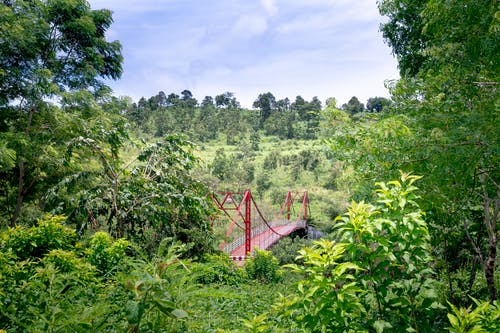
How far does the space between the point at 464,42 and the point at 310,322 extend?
1999 millimetres

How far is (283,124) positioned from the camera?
122 feet

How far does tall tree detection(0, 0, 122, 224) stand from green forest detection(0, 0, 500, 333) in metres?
0.04

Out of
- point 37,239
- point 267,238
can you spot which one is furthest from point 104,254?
point 267,238

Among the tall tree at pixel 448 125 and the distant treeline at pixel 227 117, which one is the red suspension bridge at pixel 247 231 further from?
the distant treeline at pixel 227 117

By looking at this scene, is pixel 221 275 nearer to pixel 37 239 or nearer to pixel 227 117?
pixel 37 239

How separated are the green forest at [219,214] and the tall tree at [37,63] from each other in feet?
0.13

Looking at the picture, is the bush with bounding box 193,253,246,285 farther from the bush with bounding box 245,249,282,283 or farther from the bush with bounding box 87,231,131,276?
the bush with bounding box 87,231,131,276

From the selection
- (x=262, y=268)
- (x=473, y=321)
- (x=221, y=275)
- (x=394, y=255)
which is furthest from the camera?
(x=262, y=268)

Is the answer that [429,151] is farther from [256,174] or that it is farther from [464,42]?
[256,174]

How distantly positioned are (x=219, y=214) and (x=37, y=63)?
5.32 meters

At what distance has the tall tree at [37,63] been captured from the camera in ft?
23.5

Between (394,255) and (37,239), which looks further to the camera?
(37,239)

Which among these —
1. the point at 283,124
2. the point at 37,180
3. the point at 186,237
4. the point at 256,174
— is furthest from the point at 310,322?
the point at 283,124

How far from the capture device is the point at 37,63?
795 centimetres
